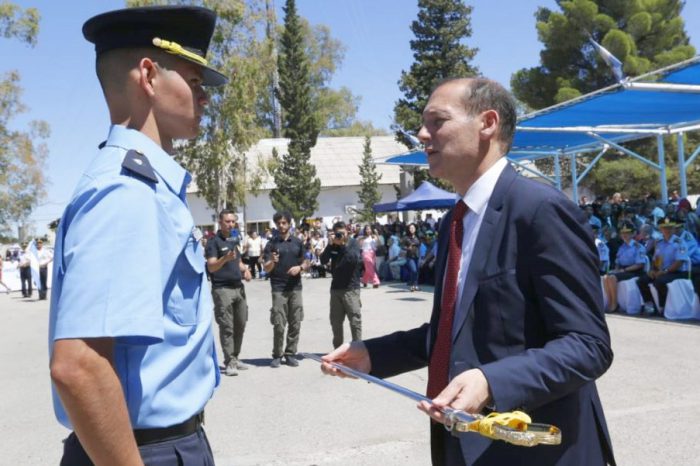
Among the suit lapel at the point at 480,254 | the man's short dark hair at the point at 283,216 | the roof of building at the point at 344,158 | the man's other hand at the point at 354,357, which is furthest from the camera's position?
the roof of building at the point at 344,158

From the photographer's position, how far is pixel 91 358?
56.2 inches

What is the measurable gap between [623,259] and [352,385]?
24.0 feet

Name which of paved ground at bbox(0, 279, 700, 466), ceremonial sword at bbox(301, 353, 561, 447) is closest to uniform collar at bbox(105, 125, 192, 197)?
ceremonial sword at bbox(301, 353, 561, 447)

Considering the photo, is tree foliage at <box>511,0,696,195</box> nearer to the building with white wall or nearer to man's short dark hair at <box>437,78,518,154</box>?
the building with white wall

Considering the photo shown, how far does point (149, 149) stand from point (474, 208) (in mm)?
1022

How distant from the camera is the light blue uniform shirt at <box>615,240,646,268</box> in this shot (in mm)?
12360

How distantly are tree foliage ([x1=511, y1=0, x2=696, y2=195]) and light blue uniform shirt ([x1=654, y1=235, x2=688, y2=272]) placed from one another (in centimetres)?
1875

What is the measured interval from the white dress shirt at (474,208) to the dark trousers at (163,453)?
87cm

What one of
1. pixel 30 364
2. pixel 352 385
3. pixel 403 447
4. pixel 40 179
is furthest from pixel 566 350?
pixel 40 179

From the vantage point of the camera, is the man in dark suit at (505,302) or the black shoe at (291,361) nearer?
the man in dark suit at (505,302)

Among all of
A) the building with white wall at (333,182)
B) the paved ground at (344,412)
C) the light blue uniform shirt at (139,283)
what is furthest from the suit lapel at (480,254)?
the building with white wall at (333,182)

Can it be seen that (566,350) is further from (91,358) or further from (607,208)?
(607,208)

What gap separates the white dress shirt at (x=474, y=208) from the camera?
2.12 metres

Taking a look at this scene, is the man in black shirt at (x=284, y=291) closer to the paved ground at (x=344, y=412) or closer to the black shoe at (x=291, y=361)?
the black shoe at (x=291, y=361)
